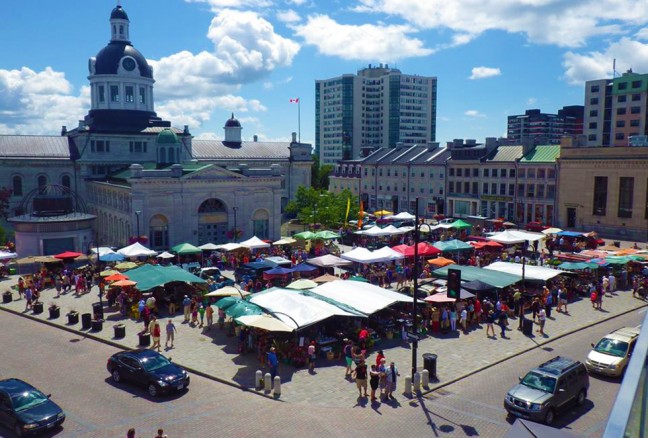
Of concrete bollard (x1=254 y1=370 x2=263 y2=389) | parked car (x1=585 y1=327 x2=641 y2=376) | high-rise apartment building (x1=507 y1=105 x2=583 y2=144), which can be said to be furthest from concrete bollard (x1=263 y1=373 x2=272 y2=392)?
high-rise apartment building (x1=507 y1=105 x2=583 y2=144)

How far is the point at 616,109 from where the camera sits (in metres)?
105

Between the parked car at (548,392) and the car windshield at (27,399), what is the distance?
49.3ft

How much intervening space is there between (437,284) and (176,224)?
95.0ft

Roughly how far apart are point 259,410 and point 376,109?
555ft

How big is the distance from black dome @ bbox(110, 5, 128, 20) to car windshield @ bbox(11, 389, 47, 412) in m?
70.9

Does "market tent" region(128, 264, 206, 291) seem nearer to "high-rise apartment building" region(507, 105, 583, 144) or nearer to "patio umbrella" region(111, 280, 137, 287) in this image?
"patio umbrella" region(111, 280, 137, 287)

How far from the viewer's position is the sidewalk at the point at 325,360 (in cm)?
2056

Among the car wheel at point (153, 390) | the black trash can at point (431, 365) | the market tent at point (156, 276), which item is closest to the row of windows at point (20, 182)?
the market tent at point (156, 276)

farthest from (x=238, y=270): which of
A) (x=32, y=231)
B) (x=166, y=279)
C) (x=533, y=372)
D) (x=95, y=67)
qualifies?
(x=95, y=67)

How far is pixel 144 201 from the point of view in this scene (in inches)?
1989

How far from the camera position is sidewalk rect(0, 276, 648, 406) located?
20562 mm

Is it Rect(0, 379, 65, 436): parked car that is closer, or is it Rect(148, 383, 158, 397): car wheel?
Rect(0, 379, 65, 436): parked car

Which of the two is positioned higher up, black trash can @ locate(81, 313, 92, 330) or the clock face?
the clock face

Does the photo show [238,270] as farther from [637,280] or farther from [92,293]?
[637,280]
